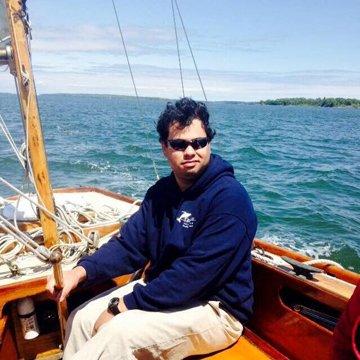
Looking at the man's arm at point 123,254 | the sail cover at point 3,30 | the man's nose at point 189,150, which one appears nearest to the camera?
the man's nose at point 189,150

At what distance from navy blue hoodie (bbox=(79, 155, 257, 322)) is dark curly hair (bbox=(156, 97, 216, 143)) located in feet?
0.92

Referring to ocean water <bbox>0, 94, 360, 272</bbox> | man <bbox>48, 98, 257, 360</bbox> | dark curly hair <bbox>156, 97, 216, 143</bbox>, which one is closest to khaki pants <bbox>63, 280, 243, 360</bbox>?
man <bbox>48, 98, 257, 360</bbox>

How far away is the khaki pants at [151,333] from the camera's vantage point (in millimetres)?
2287

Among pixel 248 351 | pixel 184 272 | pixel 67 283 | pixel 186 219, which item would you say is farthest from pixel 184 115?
pixel 248 351

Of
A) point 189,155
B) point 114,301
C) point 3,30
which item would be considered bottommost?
point 114,301

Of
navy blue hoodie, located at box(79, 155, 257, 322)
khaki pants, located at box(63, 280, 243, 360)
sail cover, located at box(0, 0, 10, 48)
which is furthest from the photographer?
sail cover, located at box(0, 0, 10, 48)

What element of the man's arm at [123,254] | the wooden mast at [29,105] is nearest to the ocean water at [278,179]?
the wooden mast at [29,105]

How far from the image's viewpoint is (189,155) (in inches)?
103

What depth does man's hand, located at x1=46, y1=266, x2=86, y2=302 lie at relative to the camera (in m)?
2.63

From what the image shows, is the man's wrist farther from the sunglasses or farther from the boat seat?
the sunglasses

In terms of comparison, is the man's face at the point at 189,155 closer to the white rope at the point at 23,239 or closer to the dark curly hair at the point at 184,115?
the dark curly hair at the point at 184,115

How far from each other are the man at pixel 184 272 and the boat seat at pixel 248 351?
7 cm

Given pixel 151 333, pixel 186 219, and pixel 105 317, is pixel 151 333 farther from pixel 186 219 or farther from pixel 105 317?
pixel 186 219

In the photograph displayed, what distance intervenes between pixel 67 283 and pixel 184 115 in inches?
53.6
